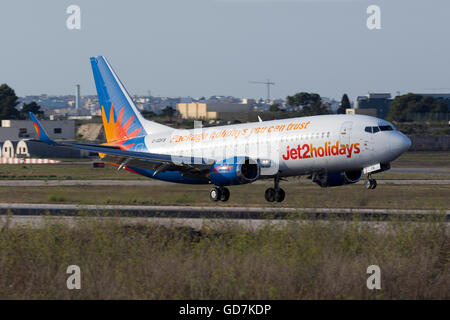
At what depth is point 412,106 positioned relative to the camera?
158125mm

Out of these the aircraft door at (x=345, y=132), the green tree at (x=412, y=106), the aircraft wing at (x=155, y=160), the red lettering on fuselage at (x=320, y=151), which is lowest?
the aircraft wing at (x=155, y=160)

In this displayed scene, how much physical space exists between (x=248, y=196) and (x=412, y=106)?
4931 inches

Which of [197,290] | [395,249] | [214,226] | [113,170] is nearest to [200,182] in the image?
[214,226]

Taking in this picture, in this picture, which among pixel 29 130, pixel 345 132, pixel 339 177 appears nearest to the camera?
pixel 345 132

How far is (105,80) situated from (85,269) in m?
30.5

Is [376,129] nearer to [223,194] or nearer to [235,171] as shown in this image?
[235,171]

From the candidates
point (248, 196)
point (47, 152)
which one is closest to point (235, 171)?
point (248, 196)

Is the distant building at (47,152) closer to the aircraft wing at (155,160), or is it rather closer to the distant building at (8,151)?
the distant building at (8,151)

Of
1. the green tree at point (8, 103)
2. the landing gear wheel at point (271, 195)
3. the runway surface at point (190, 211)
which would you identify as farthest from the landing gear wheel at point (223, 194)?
the green tree at point (8, 103)

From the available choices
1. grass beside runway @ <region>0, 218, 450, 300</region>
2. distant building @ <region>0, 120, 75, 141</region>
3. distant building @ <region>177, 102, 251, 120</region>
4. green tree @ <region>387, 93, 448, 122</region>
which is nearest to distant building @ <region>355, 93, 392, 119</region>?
green tree @ <region>387, 93, 448, 122</region>

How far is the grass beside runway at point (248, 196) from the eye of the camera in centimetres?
3688

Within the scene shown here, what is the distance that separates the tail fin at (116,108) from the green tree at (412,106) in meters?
116
